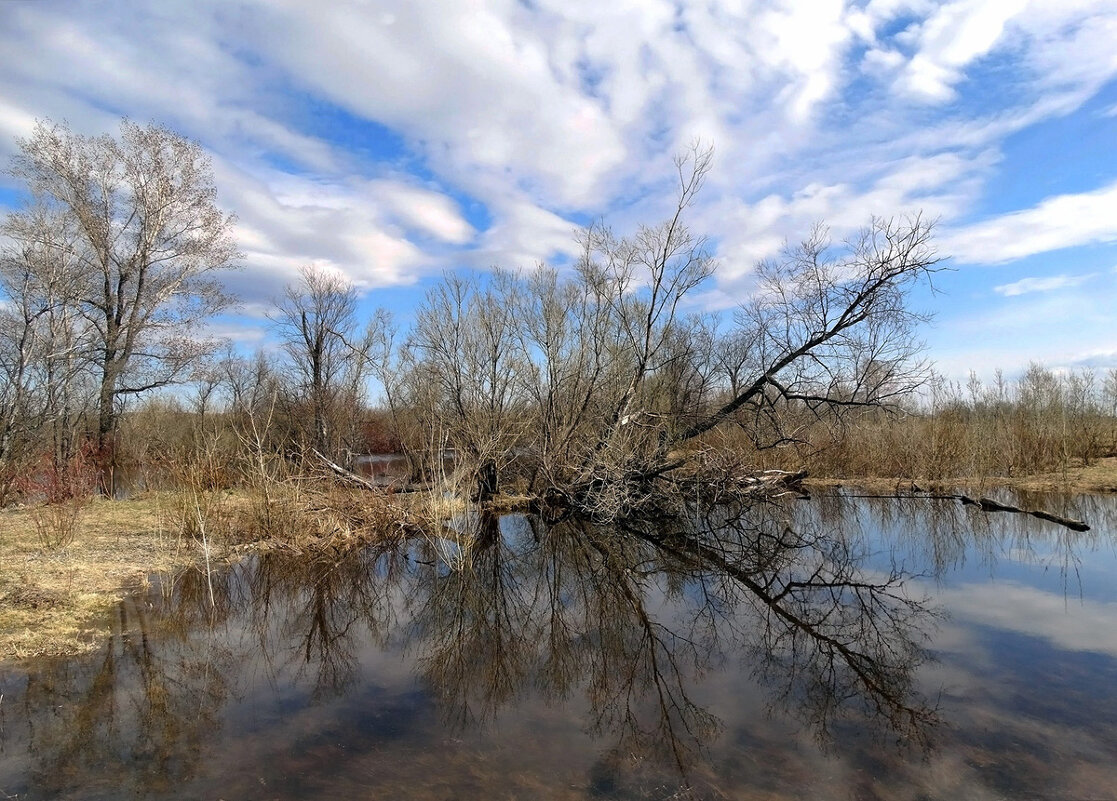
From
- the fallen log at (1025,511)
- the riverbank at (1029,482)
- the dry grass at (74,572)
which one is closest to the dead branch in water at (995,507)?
the fallen log at (1025,511)

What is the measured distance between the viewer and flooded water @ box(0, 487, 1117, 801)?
408 cm

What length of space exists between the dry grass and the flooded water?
1.37 ft

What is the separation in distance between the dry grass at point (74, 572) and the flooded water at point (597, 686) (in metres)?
0.42

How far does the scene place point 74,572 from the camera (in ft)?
27.2

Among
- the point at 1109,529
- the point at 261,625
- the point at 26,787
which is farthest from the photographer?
the point at 1109,529

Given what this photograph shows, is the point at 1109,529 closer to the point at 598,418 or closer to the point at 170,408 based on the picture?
the point at 598,418

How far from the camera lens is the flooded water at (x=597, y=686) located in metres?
4.08

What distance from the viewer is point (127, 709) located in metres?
4.95

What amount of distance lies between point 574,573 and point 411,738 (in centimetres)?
532

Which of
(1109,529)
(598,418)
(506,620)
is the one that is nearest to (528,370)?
(598,418)

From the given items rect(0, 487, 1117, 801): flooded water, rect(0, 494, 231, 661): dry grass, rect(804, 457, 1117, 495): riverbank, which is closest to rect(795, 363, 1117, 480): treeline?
rect(804, 457, 1117, 495): riverbank

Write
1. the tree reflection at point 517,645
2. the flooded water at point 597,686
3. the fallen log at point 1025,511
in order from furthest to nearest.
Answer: the fallen log at point 1025,511 → the tree reflection at point 517,645 → the flooded water at point 597,686

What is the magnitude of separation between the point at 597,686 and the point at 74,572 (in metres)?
7.37

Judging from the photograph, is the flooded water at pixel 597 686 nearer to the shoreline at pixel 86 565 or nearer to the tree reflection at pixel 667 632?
the tree reflection at pixel 667 632
